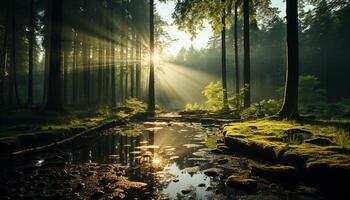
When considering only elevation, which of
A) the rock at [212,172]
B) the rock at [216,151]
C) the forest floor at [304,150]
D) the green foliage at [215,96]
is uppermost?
the green foliage at [215,96]

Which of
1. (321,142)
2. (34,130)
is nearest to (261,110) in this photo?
(321,142)

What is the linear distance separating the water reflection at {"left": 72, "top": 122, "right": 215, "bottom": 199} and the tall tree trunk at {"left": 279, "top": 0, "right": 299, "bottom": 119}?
13.0 ft

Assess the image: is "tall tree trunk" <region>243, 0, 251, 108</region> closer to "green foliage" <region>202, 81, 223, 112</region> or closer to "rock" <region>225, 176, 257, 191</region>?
"green foliage" <region>202, 81, 223, 112</region>

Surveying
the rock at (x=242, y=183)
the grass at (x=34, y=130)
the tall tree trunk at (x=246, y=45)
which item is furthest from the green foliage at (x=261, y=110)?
the rock at (x=242, y=183)

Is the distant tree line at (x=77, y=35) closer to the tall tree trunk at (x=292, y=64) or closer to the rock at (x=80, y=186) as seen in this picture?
the tall tree trunk at (x=292, y=64)

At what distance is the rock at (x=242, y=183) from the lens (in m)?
5.62

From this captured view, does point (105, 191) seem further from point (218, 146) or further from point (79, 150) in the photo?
point (218, 146)

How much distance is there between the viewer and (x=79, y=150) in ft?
31.2

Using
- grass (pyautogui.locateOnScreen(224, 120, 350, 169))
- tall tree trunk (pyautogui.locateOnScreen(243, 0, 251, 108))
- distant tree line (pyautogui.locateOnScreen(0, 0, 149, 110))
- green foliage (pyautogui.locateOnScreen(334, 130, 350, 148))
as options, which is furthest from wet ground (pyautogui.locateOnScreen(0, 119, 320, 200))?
distant tree line (pyautogui.locateOnScreen(0, 0, 149, 110))

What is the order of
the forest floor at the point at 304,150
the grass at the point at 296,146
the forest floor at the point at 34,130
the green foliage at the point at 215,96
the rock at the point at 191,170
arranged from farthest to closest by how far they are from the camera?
1. the green foliage at the point at 215,96
2. the forest floor at the point at 34,130
3. the rock at the point at 191,170
4. the grass at the point at 296,146
5. the forest floor at the point at 304,150

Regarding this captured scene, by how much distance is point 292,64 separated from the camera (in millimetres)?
12516

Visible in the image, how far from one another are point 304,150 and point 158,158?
396 centimetres

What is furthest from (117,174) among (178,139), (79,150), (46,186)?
(178,139)

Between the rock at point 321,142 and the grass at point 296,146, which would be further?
the rock at point 321,142
